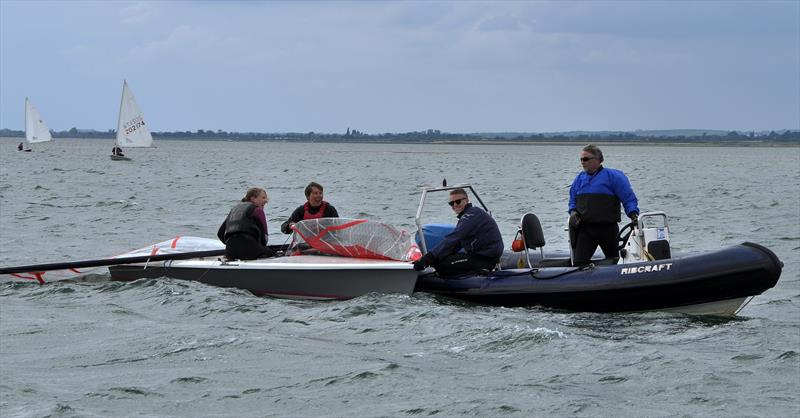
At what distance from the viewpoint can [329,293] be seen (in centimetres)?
1166

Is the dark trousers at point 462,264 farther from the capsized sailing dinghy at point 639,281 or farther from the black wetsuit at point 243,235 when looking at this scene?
the black wetsuit at point 243,235

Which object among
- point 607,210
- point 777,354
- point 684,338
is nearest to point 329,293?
point 607,210

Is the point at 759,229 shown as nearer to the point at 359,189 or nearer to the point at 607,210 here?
the point at 607,210

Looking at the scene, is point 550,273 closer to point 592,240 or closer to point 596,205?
point 592,240

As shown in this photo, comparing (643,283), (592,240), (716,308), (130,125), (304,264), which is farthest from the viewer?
(130,125)

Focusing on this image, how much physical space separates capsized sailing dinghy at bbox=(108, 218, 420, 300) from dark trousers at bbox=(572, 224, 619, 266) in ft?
5.70

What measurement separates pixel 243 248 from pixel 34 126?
81171 mm

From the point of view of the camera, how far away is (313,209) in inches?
500

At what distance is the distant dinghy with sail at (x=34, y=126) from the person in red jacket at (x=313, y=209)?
7568cm

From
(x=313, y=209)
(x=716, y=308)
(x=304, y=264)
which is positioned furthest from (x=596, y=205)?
(x=313, y=209)

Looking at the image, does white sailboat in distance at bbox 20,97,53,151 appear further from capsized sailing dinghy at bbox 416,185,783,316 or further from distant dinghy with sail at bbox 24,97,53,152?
capsized sailing dinghy at bbox 416,185,783,316

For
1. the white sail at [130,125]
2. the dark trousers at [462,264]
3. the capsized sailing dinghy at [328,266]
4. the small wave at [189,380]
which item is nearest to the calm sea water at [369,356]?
the small wave at [189,380]

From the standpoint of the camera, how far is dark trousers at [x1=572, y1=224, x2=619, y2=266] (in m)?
10.8

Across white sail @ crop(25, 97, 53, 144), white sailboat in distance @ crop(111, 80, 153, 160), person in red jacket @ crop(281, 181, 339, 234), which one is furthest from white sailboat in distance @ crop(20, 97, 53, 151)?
person in red jacket @ crop(281, 181, 339, 234)
